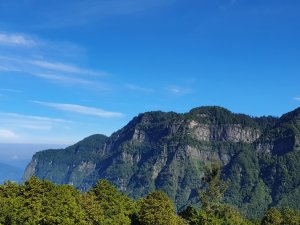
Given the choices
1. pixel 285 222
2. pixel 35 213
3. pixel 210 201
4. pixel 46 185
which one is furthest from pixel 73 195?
pixel 285 222

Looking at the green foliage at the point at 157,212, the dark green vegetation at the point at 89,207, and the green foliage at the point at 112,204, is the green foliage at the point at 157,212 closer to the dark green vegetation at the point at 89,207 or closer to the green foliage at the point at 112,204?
the dark green vegetation at the point at 89,207

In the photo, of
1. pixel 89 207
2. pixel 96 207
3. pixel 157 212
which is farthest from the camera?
pixel 157 212

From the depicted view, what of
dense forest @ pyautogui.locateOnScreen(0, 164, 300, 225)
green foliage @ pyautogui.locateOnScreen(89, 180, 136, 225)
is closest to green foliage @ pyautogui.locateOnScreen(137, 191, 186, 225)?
dense forest @ pyautogui.locateOnScreen(0, 164, 300, 225)

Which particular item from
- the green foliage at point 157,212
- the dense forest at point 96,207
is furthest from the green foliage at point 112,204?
the green foliage at point 157,212

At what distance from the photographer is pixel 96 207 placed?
102 meters

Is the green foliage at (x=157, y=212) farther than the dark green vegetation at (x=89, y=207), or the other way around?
the green foliage at (x=157, y=212)

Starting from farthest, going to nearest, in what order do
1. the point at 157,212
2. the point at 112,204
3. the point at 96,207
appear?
the point at 112,204 < the point at 157,212 < the point at 96,207

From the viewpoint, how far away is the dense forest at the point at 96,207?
86188 mm

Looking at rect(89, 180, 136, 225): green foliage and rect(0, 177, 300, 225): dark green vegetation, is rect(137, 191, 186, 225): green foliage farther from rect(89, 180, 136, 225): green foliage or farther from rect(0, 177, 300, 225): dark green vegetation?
rect(89, 180, 136, 225): green foliage

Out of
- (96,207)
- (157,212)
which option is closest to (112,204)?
(96,207)

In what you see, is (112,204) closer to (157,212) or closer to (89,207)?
(157,212)

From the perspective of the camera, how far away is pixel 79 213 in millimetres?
88688

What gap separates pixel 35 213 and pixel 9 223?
494cm

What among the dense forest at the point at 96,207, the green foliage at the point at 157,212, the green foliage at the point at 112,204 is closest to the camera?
the dense forest at the point at 96,207
